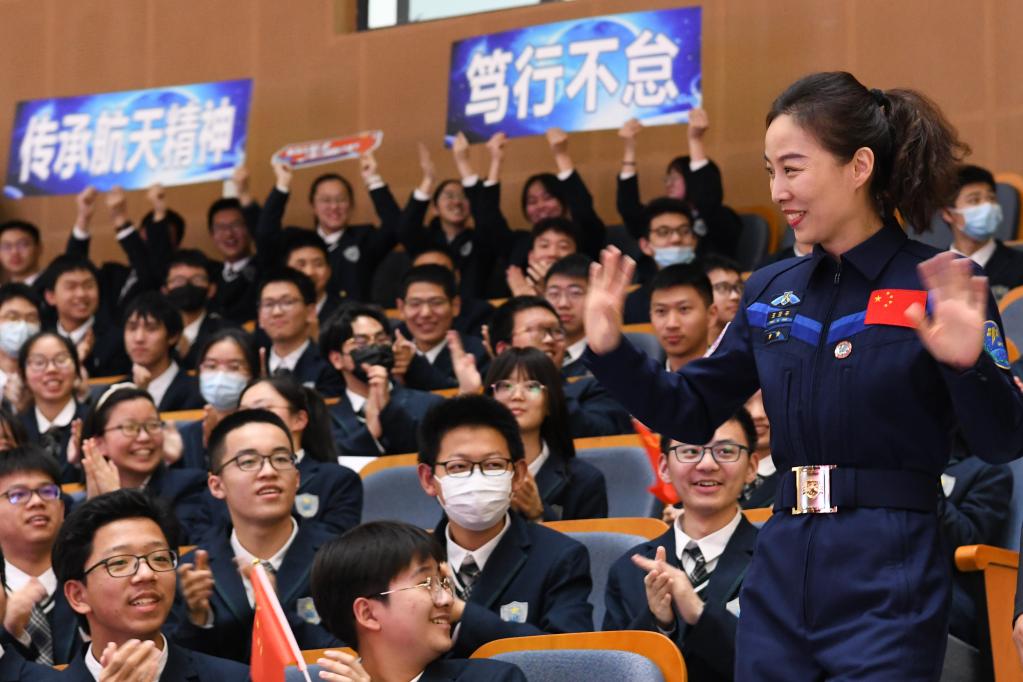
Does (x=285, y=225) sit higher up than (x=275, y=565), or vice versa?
(x=285, y=225)

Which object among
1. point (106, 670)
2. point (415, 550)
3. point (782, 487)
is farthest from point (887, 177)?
A: point (106, 670)

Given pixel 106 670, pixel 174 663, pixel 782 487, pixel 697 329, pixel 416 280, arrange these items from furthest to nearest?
1. pixel 416 280
2. pixel 697 329
3. pixel 174 663
4. pixel 106 670
5. pixel 782 487

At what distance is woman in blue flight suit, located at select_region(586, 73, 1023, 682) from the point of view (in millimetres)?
1766

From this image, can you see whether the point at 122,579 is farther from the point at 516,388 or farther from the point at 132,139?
the point at 132,139

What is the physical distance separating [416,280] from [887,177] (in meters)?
3.59

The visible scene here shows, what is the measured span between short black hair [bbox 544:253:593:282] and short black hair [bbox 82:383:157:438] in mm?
1555

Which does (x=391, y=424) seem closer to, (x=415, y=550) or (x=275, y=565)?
(x=275, y=565)

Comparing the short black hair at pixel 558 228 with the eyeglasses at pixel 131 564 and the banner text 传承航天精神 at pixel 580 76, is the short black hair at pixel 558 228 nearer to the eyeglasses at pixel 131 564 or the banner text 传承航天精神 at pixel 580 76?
the banner text 传承航天精神 at pixel 580 76

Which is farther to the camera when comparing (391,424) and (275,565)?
(391,424)

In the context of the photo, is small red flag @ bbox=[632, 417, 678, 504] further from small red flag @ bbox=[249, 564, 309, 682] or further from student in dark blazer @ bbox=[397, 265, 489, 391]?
student in dark blazer @ bbox=[397, 265, 489, 391]

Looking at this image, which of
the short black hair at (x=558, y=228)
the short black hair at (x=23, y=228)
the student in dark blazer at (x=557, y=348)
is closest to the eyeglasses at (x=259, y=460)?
the student in dark blazer at (x=557, y=348)

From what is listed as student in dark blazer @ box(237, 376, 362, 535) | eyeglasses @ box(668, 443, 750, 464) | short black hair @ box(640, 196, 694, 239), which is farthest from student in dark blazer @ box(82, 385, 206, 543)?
short black hair @ box(640, 196, 694, 239)

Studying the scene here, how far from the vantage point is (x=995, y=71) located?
603cm

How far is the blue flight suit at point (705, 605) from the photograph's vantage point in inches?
108
